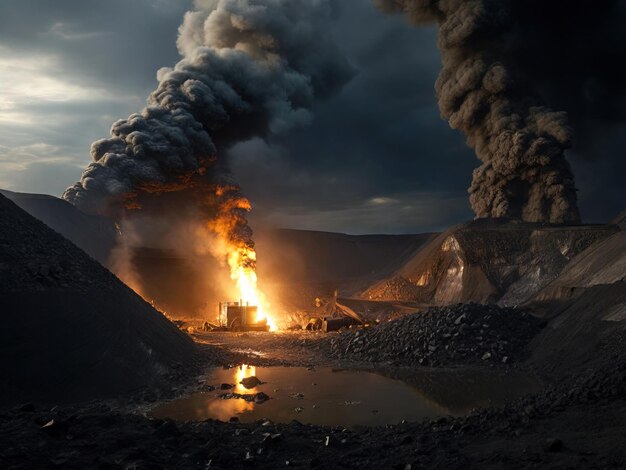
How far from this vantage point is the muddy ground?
752 centimetres

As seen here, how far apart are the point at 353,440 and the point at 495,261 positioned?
35843mm

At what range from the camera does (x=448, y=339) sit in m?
22.2

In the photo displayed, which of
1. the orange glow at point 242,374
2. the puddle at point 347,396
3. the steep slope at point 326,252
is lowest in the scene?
the puddle at point 347,396

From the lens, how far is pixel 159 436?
29.0 ft

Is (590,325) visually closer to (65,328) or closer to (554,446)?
(554,446)

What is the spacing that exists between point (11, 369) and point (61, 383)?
1.29 m

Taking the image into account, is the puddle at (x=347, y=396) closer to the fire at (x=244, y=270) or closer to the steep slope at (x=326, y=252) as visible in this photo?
the fire at (x=244, y=270)

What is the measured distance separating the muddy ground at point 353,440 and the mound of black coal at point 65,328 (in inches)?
188

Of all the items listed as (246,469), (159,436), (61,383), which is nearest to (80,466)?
(159,436)

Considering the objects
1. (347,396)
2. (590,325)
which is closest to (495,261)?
(590,325)

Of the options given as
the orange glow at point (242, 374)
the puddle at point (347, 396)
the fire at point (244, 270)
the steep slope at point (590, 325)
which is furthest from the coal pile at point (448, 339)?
the fire at point (244, 270)

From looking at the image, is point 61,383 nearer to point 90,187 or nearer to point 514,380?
point 514,380

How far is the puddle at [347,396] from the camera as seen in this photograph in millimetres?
13307

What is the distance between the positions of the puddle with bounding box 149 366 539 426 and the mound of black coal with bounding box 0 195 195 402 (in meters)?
Answer: 2.11
